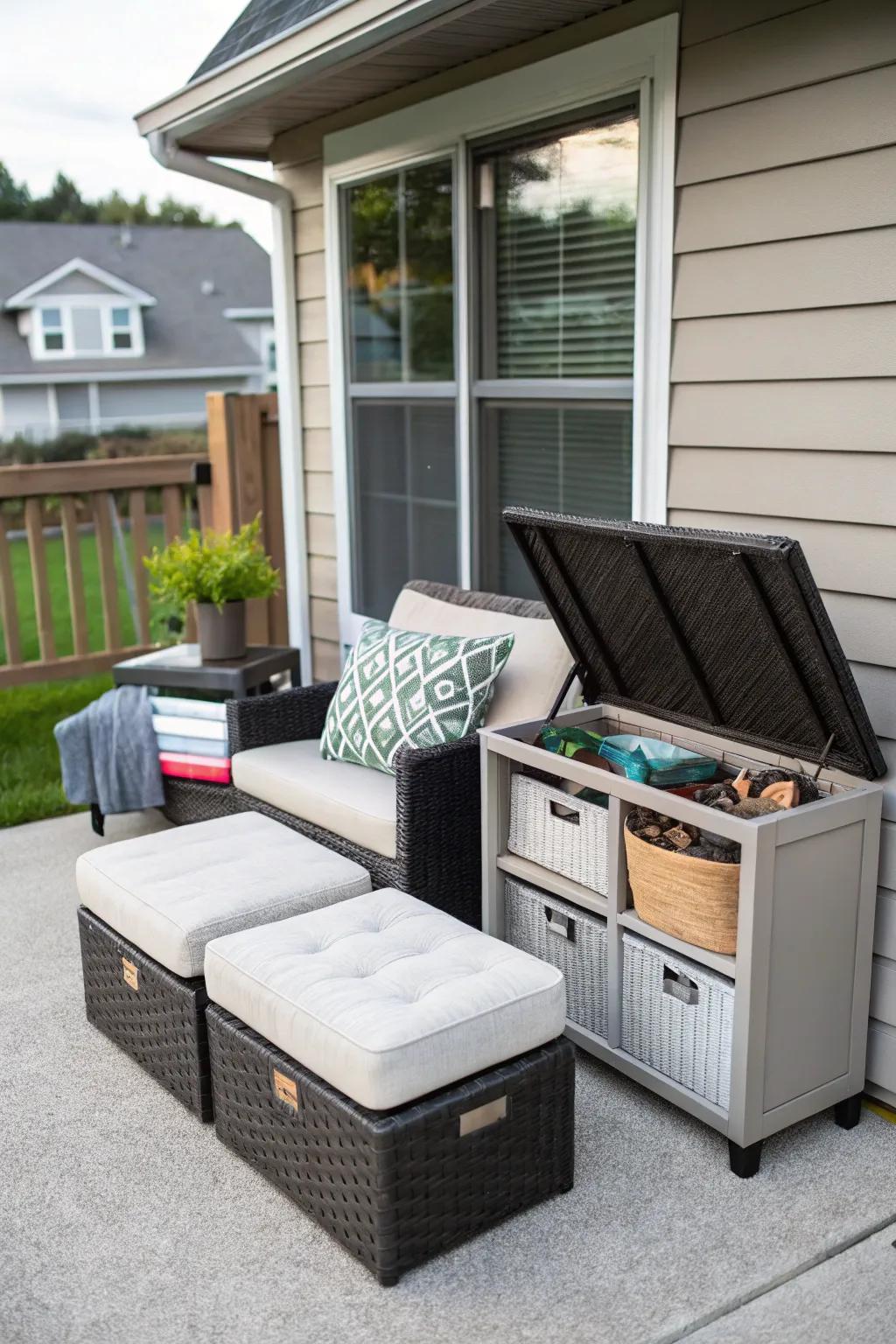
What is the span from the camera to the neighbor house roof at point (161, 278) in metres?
22.2

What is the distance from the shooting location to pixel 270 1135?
2.31m

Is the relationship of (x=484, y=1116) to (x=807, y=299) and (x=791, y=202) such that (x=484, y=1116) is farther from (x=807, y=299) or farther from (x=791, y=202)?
(x=791, y=202)

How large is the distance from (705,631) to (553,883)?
679mm

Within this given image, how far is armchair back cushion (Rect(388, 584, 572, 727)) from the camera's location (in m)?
3.23

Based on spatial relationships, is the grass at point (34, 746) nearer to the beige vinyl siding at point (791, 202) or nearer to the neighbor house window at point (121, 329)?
the beige vinyl siding at point (791, 202)

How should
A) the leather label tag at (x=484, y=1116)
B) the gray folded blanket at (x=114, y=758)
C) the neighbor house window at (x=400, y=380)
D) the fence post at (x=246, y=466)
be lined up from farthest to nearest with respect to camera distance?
1. the fence post at (x=246, y=466)
2. the gray folded blanket at (x=114, y=758)
3. the neighbor house window at (x=400, y=380)
4. the leather label tag at (x=484, y=1116)

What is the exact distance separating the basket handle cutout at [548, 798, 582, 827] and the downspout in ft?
7.42

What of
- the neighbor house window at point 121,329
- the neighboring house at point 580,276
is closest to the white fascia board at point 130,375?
the neighbor house window at point 121,329

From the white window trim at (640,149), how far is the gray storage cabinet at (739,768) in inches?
19.7

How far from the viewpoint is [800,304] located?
2.60 metres

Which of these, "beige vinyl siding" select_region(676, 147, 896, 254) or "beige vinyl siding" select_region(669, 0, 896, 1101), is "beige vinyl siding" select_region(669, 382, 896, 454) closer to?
"beige vinyl siding" select_region(669, 0, 896, 1101)

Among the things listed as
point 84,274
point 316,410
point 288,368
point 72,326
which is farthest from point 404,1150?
point 84,274

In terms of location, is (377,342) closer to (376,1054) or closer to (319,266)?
(319,266)

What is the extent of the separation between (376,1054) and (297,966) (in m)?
0.34
